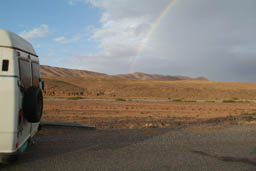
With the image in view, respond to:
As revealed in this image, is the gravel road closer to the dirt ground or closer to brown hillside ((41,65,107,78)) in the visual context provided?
the dirt ground

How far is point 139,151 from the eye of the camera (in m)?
7.74

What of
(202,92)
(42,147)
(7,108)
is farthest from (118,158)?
(202,92)

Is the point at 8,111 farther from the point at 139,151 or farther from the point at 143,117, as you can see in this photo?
the point at 143,117

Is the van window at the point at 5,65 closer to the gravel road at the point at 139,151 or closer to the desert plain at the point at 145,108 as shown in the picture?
the gravel road at the point at 139,151

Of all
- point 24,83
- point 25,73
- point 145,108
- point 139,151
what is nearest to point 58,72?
point 145,108

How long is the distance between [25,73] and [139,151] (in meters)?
3.87

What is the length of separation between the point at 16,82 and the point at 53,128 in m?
5.99

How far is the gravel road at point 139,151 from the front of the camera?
6367 mm

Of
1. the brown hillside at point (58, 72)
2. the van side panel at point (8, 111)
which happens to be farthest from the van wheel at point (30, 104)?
the brown hillside at point (58, 72)

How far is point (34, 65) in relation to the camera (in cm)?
730

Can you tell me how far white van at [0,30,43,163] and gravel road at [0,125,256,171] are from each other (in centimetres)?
100

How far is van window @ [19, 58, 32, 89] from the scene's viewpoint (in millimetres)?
5763

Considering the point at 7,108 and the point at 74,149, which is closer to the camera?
the point at 7,108

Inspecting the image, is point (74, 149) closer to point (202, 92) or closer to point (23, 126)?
point (23, 126)
